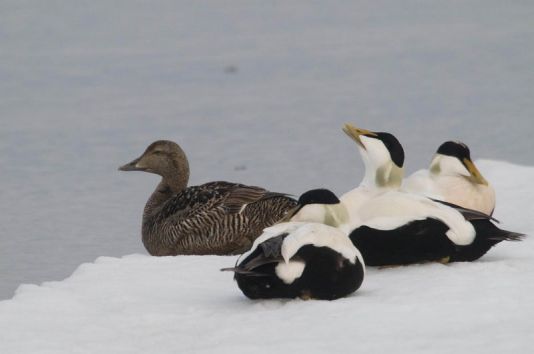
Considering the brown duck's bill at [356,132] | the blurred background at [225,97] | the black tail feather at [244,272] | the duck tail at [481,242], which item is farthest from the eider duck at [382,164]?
the blurred background at [225,97]

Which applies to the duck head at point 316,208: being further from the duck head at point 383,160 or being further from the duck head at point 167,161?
the duck head at point 167,161

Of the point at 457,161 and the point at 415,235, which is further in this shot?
the point at 457,161

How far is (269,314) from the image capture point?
166 inches

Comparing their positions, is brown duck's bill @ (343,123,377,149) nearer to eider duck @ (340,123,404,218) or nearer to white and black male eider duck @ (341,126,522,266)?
eider duck @ (340,123,404,218)

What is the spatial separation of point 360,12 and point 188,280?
12828 millimetres

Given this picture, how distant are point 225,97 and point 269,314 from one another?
7888 mm

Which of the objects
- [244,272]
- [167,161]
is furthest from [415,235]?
[167,161]

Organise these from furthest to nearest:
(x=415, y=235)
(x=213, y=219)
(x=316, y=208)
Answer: (x=213, y=219)
(x=415, y=235)
(x=316, y=208)

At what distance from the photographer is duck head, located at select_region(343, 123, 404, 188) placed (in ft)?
17.5

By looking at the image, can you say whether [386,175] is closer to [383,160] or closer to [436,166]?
[383,160]

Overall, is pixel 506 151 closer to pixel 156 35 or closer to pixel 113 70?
pixel 113 70

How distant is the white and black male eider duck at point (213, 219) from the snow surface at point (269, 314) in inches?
61.8

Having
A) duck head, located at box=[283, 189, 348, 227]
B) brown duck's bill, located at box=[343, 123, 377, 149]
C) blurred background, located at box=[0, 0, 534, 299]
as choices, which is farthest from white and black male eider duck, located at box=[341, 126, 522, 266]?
blurred background, located at box=[0, 0, 534, 299]

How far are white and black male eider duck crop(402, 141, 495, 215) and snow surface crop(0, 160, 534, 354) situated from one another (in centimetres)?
63
